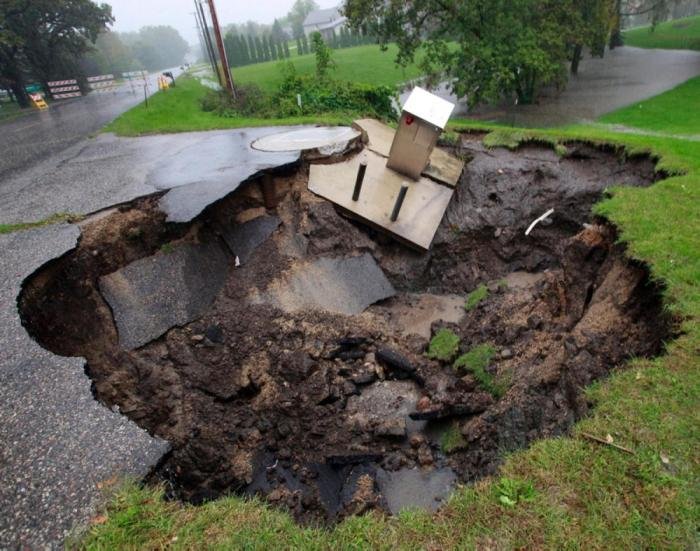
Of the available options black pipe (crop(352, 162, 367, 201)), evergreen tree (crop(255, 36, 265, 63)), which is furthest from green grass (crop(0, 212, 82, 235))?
evergreen tree (crop(255, 36, 265, 63))

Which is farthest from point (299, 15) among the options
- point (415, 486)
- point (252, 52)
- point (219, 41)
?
point (415, 486)

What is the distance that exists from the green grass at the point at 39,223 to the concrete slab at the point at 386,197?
10.3 ft

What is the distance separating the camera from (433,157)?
7.80 m

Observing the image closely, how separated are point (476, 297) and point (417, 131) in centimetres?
269

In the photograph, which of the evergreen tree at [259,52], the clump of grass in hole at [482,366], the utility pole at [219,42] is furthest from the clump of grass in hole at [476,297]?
the evergreen tree at [259,52]

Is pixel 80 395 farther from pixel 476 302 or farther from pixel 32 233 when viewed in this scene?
pixel 476 302

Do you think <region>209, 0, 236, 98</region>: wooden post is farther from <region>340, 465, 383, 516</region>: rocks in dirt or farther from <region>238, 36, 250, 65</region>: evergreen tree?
<region>238, 36, 250, 65</region>: evergreen tree

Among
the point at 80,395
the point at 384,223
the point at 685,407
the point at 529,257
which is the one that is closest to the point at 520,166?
the point at 529,257

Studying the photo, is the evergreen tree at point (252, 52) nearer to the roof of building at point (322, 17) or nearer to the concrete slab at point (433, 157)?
the roof of building at point (322, 17)

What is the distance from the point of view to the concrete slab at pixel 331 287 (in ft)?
18.6

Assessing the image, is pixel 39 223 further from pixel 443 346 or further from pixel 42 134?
pixel 42 134

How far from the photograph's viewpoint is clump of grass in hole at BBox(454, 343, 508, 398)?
4.37 meters

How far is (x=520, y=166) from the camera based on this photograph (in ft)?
24.5

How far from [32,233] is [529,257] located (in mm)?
6736
